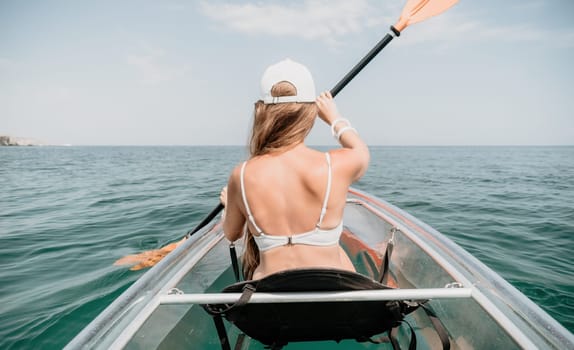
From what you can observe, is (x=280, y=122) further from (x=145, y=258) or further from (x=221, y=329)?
(x=145, y=258)

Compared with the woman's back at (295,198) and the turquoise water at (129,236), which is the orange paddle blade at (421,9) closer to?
the woman's back at (295,198)

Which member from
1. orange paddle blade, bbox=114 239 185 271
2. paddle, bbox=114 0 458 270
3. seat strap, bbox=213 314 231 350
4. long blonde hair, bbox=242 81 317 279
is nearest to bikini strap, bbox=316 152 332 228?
long blonde hair, bbox=242 81 317 279

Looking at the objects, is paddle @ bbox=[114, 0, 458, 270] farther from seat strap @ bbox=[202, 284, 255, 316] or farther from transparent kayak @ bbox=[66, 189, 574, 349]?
seat strap @ bbox=[202, 284, 255, 316]

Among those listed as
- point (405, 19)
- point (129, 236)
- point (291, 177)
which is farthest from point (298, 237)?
point (129, 236)

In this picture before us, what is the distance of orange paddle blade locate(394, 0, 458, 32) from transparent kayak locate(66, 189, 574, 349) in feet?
6.40

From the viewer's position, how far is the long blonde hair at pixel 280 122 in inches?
57.4

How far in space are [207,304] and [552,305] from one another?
395 centimetres

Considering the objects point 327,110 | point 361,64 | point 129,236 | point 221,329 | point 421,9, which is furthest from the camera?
point 129,236

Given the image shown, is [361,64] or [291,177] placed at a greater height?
[361,64]

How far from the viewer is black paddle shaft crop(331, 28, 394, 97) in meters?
2.87

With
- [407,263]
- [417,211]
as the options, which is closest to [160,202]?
[417,211]

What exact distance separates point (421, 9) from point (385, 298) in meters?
3.07

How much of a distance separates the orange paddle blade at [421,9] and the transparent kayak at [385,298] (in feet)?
6.40

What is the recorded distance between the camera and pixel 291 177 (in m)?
1.43
